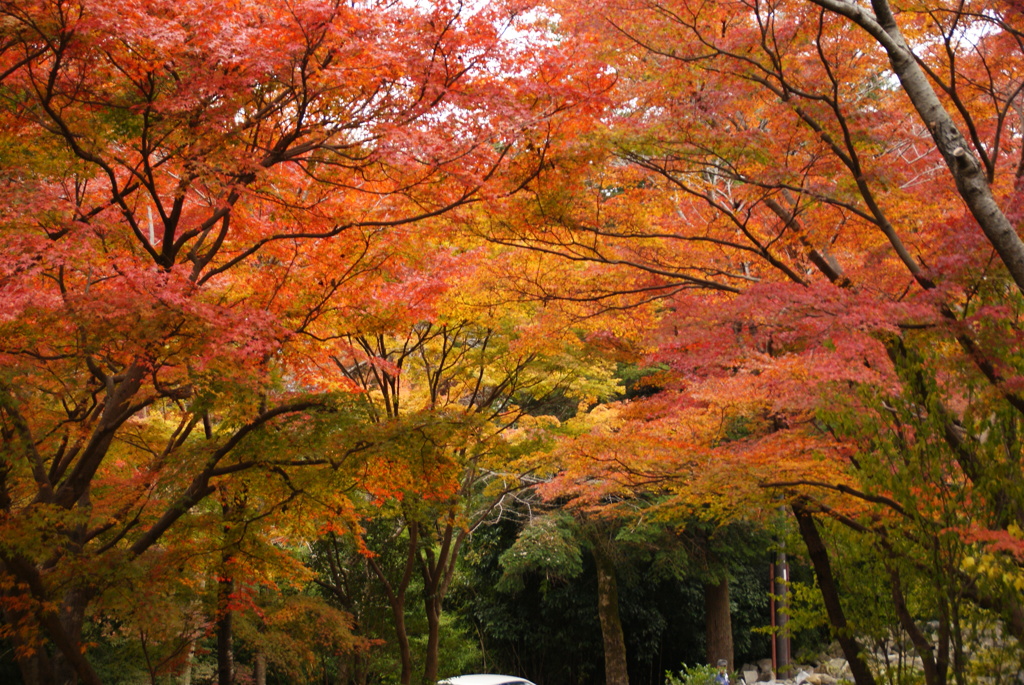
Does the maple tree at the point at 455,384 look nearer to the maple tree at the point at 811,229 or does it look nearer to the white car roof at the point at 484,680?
the white car roof at the point at 484,680

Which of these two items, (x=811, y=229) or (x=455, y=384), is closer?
(x=811, y=229)

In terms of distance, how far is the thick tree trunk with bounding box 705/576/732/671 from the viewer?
51.8 feet

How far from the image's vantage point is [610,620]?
14.7 meters

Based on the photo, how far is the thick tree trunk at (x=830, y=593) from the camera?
7094 millimetres

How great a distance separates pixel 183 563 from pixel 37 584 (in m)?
1.54

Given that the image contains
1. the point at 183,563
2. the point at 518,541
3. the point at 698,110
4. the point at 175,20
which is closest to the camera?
the point at 175,20

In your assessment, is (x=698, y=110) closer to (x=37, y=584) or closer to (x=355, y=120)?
(x=355, y=120)

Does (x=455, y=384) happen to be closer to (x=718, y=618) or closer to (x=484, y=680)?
(x=484, y=680)

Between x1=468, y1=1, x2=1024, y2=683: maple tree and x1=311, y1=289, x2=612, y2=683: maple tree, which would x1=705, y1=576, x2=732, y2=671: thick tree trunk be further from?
x1=468, y1=1, x2=1024, y2=683: maple tree

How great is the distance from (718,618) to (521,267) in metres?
10.9

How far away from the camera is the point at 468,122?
580 centimetres

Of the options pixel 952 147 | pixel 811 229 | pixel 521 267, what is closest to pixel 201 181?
pixel 521 267

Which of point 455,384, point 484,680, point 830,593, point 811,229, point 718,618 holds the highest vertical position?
point 811,229

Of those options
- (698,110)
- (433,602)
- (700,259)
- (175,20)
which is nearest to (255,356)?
(175,20)
